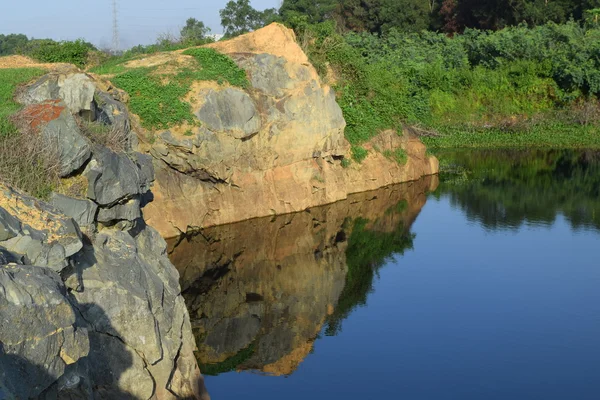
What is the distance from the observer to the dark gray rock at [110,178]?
51.5 ft

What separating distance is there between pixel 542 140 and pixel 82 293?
34.9 metres

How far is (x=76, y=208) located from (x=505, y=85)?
122 ft

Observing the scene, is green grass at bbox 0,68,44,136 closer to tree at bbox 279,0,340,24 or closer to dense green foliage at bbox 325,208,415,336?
dense green foliage at bbox 325,208,415,336

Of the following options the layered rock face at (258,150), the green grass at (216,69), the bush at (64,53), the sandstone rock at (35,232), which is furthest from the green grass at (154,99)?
the sandstone rock at (35,232)

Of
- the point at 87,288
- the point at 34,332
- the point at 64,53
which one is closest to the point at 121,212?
the point at 87,288

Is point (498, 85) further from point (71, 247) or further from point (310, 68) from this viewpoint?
point (71, 247)

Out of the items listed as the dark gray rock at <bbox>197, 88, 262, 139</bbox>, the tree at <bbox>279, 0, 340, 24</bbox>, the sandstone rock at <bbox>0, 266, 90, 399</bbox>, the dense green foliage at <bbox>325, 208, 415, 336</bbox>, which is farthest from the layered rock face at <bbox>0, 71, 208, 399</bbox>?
the tree at <bbox>279, 0, 340, 24</bbox>

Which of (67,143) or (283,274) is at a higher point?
(67,143)

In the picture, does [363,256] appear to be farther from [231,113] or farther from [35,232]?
[35,232]

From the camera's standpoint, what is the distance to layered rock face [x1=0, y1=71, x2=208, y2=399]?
35.2 feet

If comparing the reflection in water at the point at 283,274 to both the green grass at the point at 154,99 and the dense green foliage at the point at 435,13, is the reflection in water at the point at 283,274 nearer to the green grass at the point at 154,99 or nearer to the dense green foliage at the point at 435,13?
the green grass at the point at 154,99

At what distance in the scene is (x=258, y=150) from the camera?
29906mm

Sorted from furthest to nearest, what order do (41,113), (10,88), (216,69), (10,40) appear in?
(10,40) < (216,69) < (10,88) < (41,113)

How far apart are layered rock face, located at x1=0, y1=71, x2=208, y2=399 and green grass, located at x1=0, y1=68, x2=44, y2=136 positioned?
1.64 feet
